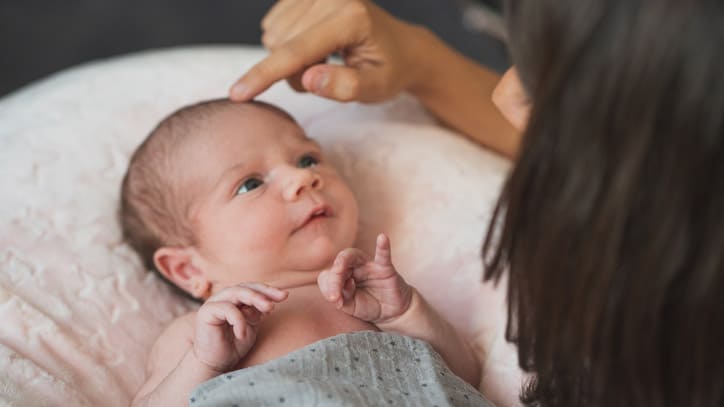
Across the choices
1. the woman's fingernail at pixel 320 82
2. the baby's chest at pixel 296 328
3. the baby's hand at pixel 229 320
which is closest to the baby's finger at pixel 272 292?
the baby's hand at pixel 229 320

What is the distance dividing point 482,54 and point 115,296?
1469 mm

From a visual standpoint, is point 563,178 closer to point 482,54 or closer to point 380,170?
point 380,170

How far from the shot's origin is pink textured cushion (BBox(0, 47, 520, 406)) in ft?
3.44

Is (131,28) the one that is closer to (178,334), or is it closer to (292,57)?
(292,57)

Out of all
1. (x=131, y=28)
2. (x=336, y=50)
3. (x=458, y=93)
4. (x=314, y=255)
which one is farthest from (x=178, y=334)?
(x=131, y=28)

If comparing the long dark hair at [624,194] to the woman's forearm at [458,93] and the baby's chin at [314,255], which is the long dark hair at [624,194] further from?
the woman's forearm at [458,93]

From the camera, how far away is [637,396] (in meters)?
0.68

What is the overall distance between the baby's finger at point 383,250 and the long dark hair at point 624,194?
0.27 meters

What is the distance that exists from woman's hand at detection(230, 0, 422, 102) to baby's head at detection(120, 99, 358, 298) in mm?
69

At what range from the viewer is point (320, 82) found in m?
1.16

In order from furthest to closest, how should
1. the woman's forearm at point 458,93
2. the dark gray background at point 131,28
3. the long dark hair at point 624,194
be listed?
the dark gray background at point 131,28 < the woman's forearm at point 458,93 < the long dark hair at point 624,194

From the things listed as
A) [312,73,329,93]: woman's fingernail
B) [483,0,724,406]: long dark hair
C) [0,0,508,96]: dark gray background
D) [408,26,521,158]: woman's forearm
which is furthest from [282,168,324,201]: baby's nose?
[0,0,508,96]: dark gray background

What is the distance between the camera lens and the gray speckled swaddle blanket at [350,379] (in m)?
0.86

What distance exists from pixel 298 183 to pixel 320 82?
155 millimetres
